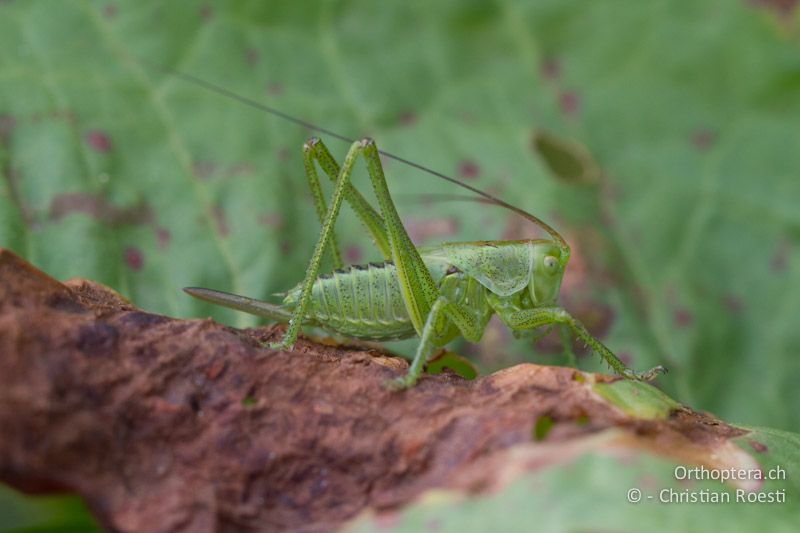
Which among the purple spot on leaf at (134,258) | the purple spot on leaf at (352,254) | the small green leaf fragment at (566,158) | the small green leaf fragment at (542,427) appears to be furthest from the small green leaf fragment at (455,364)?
the small green leaf fragment at (566,158)

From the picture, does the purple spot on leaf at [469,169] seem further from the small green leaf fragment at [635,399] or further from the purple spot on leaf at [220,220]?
the small green leaf fragment at [635,399]

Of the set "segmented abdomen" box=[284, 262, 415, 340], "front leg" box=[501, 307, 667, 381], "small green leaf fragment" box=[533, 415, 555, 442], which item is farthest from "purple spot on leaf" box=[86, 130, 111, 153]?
"small green leaf fragment" box=[533, 415, 555, 442]

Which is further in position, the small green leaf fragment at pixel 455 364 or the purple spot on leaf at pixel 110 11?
the purple spot on leaf at pixel 110 11

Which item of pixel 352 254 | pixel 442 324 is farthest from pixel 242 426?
pixel 352 254

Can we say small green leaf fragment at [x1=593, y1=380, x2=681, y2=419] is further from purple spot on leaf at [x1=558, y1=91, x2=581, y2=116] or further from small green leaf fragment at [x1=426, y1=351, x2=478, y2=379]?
purple spot on leaf at [x1=558, y1=91, x2=581, y2=116]

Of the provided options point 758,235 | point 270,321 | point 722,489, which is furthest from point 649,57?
point 722,489

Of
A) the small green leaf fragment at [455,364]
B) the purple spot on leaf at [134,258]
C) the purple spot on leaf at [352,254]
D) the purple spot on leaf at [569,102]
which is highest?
the purple spot on leaf at [569,102]

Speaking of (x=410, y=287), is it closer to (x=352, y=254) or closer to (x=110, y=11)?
(x=352, y=254)
